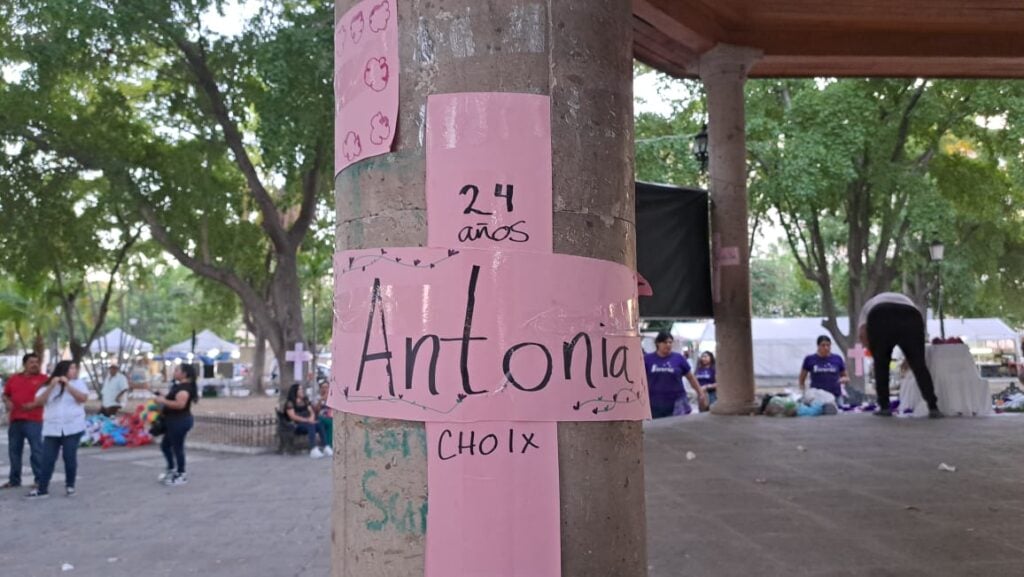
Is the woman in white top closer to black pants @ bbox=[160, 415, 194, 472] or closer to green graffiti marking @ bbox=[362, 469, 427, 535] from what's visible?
black pants @ bbox=[160, 415, 194, 472]

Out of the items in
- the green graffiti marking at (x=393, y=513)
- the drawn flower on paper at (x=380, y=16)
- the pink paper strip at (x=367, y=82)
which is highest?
the drawn flower on paper at (x=380, y=16)

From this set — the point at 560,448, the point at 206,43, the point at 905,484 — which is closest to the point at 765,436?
the point at 905,484

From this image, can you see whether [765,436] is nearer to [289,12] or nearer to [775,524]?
[775,524]

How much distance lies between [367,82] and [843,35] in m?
11.2

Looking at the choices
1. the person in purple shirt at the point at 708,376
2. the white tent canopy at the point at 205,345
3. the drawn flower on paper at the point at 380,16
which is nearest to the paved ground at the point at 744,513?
the drawn flower on paper at the point at 380,16

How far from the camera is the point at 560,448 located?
198 cm

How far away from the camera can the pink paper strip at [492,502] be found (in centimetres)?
193

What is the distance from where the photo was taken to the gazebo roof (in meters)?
10.6

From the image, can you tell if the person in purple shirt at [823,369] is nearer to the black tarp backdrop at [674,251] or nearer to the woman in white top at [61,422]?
the black tarp backdrop at [674,251]

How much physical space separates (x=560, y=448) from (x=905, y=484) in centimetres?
485

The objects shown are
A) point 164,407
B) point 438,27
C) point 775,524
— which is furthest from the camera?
point 164,407

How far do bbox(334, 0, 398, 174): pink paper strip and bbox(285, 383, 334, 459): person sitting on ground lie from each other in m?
12.1

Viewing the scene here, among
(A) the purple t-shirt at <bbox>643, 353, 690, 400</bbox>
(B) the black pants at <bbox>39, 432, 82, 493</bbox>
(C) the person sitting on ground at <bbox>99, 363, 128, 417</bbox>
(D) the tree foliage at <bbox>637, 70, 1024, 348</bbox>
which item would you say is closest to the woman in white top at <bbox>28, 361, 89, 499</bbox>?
(B) the black pants at <bbox>39, 432, 82, 493</bbox>

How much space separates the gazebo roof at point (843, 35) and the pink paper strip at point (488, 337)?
8854 mm
